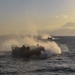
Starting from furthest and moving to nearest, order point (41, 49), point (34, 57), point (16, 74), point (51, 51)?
point (51, 51) → point (41, 49) → point (34, 57) → point (16, 74)

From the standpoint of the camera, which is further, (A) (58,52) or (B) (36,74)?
(A) (58,52)

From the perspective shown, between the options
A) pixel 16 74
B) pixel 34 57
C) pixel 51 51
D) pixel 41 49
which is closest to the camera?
pixel 16 74

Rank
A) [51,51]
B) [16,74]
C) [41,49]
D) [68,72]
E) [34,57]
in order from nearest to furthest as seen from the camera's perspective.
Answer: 1. [16,74]
2. [68,72]
3. [34,57]
4. [41,49]
5. [51,51]

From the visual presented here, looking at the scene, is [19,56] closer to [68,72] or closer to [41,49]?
[41,49]

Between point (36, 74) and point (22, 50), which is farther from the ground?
point (22, 50)

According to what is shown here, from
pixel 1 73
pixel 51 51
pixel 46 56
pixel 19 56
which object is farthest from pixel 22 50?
pixel 1 73

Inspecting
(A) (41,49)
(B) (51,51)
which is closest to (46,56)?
(A) (41,49)

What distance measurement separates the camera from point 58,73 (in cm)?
4056

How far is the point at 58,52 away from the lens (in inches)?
3100

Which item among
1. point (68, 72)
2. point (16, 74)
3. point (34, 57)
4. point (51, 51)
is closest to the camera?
point (16, 74)

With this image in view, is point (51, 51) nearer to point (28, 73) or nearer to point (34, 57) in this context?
point (34, 57)

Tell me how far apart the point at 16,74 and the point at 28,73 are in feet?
7.09

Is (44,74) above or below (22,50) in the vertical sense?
below

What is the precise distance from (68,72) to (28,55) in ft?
81.8
